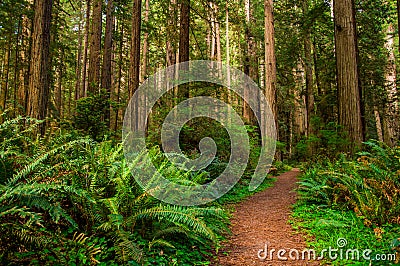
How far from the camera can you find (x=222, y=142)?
10.2 metres

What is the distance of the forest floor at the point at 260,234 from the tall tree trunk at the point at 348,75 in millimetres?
3110

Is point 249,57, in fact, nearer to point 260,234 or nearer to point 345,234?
point 260,234

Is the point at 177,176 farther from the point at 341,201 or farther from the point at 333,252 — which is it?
the point at 341,201

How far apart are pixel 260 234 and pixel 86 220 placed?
2.72 meters

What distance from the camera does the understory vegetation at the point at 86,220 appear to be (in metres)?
2.60

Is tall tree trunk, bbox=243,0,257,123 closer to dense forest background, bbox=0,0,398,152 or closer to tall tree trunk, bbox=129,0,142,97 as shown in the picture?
dense forest background, bbox=0,0,398,152

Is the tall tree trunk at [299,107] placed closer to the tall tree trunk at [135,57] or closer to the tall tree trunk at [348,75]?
the tall tree trunk at [348,75]

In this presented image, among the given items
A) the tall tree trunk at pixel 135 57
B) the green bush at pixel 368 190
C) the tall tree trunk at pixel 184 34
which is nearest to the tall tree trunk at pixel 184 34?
the tall tree trunk at pixel 184 34

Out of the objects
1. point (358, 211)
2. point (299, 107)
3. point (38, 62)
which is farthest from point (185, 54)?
point (299, 107)

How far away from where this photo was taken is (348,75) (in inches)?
335

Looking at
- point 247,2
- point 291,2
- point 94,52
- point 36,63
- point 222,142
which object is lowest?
point 222,142

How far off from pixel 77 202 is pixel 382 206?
437 cm

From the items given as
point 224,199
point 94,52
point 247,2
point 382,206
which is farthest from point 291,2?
point 382,206

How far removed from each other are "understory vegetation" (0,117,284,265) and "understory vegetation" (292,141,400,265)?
1.64 metres
